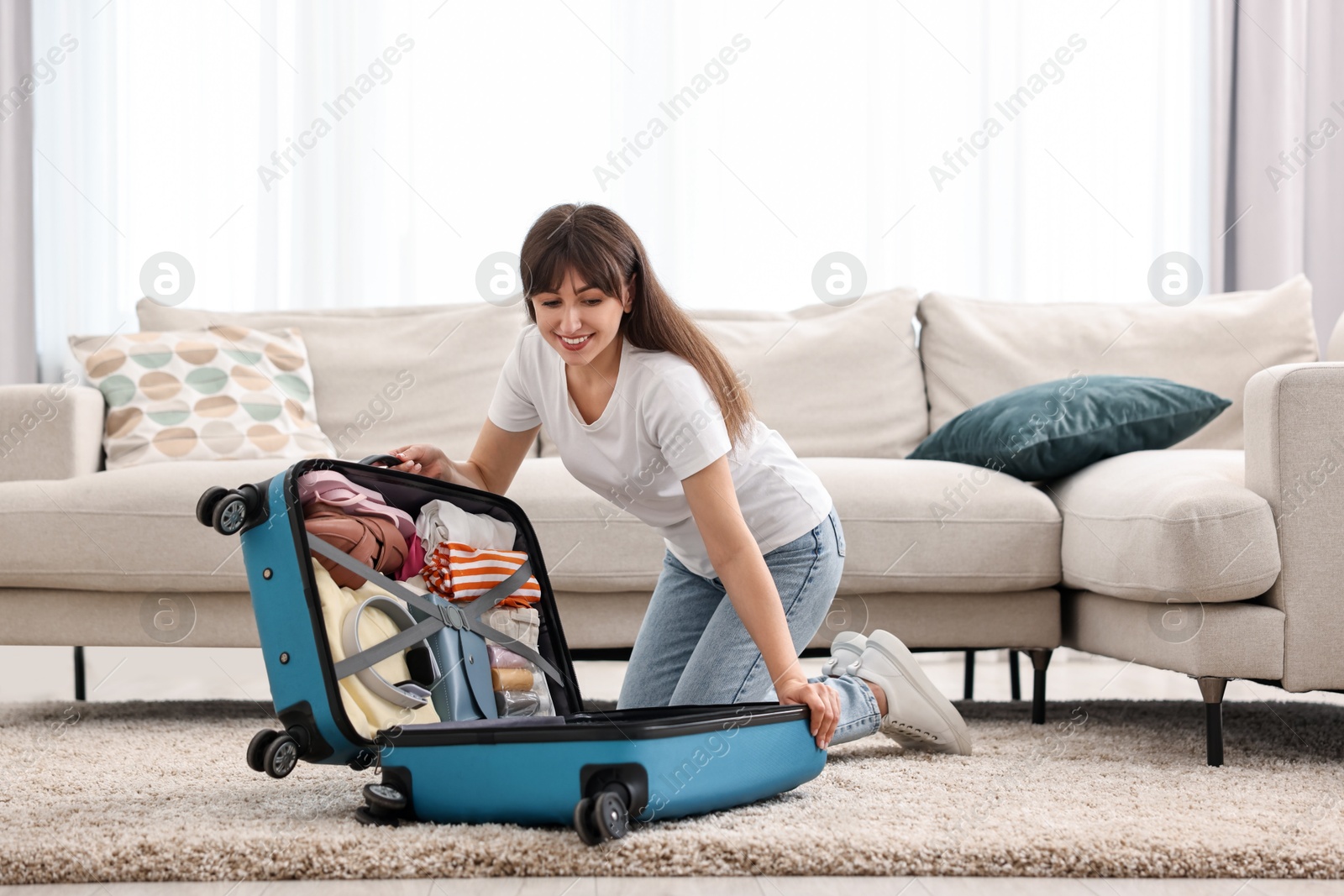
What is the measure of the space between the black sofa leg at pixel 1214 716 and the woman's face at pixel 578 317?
3.24ft

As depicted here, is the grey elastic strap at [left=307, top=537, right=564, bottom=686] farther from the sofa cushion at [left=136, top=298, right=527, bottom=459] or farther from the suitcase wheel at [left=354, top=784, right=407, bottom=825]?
the sofa cushion at [left=136, top=298, right=527, bottom=459]

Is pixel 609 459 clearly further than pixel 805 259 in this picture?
No

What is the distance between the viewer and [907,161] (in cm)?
314

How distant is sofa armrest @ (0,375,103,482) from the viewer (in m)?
2.10

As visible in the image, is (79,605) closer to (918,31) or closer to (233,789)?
(233,789)

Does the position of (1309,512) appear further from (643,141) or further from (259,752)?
(643,141)

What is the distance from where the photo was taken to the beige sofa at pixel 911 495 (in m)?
1.58

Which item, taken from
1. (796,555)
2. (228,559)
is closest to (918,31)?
(796,555)

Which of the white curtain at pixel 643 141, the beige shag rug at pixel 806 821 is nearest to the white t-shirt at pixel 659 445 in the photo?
the beige shag rug at pixel 806 821

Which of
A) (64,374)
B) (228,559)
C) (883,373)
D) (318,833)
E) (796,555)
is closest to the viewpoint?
(318,833)

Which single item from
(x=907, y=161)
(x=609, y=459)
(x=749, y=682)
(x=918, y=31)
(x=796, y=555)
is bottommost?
(x=749, y=682)

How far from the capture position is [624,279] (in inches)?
51.5

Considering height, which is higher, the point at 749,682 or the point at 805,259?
the point at 805,259

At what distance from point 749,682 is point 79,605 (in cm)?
121
